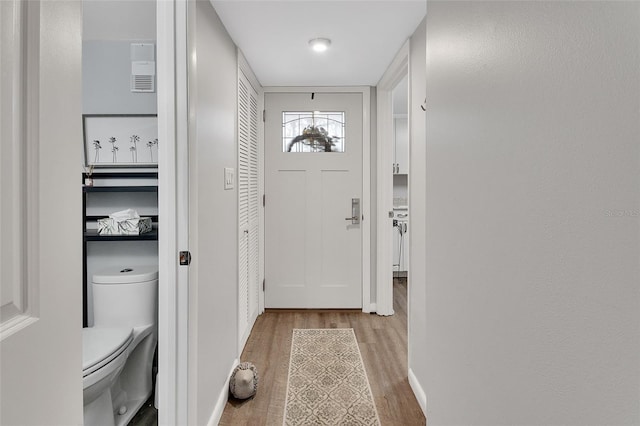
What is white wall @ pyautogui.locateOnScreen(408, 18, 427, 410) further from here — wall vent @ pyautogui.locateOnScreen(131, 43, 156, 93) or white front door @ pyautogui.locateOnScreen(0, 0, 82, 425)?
white front door @ pyautogui.locateOnScreen(0, 0, 82, 425)

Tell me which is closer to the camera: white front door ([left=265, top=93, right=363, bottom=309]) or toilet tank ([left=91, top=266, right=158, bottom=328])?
toilet tank ([left=91, top=266, right=158, bottom=328])

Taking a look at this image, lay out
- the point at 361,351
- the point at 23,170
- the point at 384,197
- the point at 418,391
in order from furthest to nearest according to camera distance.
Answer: the point at 384,197, the point at 361,351, the point at 418,391, the point at 23,170

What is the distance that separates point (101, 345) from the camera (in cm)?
176

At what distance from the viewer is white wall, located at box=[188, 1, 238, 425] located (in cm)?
163

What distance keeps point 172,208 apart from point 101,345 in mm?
772

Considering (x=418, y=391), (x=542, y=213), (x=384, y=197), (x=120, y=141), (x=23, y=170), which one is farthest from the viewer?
(x=384, y=197)

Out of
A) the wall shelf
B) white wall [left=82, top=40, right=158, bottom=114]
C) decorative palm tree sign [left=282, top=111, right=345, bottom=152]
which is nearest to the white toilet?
the wall shelf

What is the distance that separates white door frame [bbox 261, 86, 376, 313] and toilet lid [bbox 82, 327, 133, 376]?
6.71 ft

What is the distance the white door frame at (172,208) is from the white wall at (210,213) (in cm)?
3

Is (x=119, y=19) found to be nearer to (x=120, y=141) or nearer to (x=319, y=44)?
(x=120, y=141)

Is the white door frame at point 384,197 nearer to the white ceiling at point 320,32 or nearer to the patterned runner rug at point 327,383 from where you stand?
the white ceiling at point 320,32

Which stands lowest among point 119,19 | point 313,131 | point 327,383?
point 327,383

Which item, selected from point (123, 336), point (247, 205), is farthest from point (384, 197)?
point (123, 336)

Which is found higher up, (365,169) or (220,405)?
(365,169)
